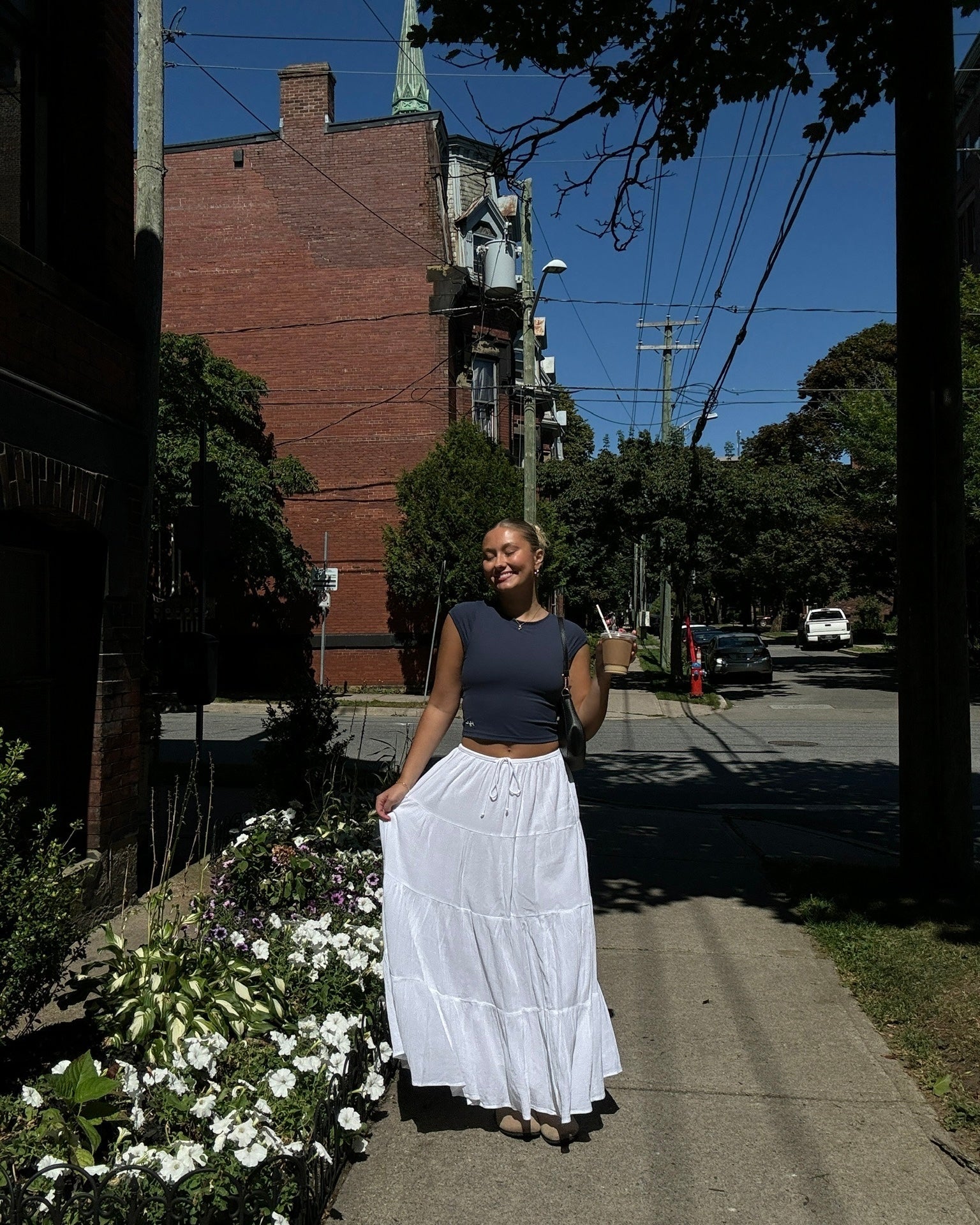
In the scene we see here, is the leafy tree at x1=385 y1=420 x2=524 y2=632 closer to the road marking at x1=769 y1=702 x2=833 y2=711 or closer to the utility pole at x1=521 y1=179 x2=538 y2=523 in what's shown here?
the utility pole at x1=521 y1=179 x2=538 y2=523

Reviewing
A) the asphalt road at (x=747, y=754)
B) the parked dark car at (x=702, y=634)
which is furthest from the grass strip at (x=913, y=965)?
the parked dark car at (x=702, y=634)

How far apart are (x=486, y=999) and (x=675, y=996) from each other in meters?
1.82

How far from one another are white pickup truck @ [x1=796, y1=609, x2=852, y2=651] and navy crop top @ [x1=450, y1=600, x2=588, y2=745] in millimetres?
55029

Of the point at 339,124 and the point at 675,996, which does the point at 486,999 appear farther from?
the point at 339,124

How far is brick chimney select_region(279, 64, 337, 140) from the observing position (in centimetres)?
2922

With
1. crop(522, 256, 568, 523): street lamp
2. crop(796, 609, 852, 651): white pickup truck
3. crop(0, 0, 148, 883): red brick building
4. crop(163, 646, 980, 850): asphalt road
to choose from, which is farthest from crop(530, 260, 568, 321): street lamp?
crop(796, 609, 852, 651): white pickup truck

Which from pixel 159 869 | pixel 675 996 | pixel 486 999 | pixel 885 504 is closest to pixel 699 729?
pixel 885 504

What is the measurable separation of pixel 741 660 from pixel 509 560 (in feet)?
96.5

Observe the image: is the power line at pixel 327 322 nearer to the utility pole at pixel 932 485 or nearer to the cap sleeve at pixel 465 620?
the utility pole at pixel 932 485

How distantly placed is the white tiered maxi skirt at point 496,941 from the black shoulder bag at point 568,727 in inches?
1.7

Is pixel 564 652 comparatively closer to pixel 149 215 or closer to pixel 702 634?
pixel 149 215

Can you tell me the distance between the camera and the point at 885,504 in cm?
2895

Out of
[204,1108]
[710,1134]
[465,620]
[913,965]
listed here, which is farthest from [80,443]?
[913,965]

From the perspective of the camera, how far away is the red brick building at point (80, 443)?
5.91 m
